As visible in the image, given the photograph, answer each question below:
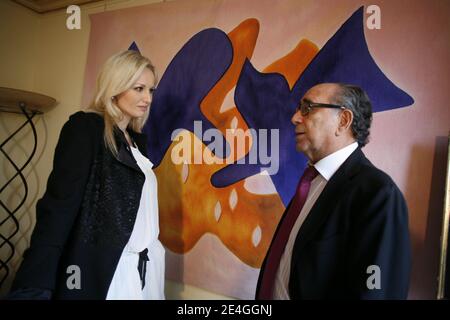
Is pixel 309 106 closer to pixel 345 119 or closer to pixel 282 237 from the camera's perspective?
pixel 345 119

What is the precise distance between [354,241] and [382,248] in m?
0.06

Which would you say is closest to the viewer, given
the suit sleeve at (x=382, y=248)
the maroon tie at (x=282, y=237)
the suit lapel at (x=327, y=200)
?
the suit sleeve at (x=382, y=248)

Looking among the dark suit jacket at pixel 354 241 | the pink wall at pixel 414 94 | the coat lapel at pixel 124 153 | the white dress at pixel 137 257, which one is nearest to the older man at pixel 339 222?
the dark suit jacket at pixel 354 241

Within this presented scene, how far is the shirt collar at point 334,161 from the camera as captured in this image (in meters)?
0.77

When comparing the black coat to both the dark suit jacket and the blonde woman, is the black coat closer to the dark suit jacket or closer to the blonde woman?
the blonde woman

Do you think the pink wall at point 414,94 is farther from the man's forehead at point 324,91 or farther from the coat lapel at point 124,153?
the coat lapel at point 124,153

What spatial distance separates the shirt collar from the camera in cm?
77

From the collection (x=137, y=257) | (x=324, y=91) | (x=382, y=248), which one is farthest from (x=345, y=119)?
(x=137, y=257)

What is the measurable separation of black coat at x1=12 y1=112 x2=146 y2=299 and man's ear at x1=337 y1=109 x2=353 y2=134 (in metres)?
0.62

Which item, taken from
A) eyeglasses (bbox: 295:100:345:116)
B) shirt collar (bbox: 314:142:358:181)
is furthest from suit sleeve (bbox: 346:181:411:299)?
eyeglasses (bbox: 295:100:345:116)

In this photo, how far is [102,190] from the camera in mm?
814

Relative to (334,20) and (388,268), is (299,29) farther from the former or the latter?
(388,268)

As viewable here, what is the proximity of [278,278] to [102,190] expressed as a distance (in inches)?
23.0

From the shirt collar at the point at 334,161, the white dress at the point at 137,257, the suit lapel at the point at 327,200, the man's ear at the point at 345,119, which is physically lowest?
the white dress at the point at 137,257
